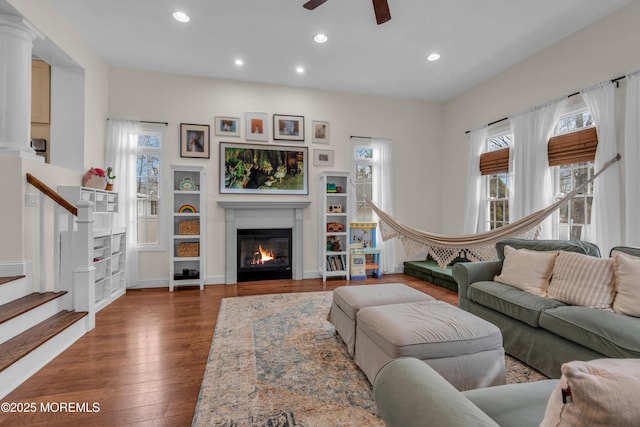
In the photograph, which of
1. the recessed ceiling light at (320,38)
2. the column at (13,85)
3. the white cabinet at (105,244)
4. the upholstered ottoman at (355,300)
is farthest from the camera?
the recessed ceiling light at (320,38)

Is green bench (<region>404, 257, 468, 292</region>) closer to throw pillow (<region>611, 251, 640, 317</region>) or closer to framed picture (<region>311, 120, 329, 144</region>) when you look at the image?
throw pillow (<region>611, 251, 640, 317</region>)

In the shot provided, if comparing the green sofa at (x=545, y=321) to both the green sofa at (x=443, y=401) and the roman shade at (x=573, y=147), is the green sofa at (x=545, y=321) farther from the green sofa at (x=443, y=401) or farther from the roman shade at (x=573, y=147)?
the roman shade at (x=573, y=147)

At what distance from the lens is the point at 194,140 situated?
4363 millimetres

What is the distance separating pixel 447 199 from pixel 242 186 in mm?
3556

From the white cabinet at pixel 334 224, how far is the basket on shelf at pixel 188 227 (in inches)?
72.9

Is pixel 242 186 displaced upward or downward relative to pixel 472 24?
downward

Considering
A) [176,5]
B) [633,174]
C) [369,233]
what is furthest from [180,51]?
[633,174]

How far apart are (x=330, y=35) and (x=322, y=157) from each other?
1.86 metres

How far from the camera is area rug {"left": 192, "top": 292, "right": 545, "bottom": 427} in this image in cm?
156

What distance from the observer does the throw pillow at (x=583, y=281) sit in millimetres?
1954

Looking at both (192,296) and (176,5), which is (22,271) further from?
(176,5)

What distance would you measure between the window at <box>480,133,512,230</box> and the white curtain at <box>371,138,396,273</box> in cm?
141

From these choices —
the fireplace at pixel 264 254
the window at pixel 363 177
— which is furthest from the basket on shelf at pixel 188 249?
the window at pixel 363 177

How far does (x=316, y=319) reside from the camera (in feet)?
9.66
